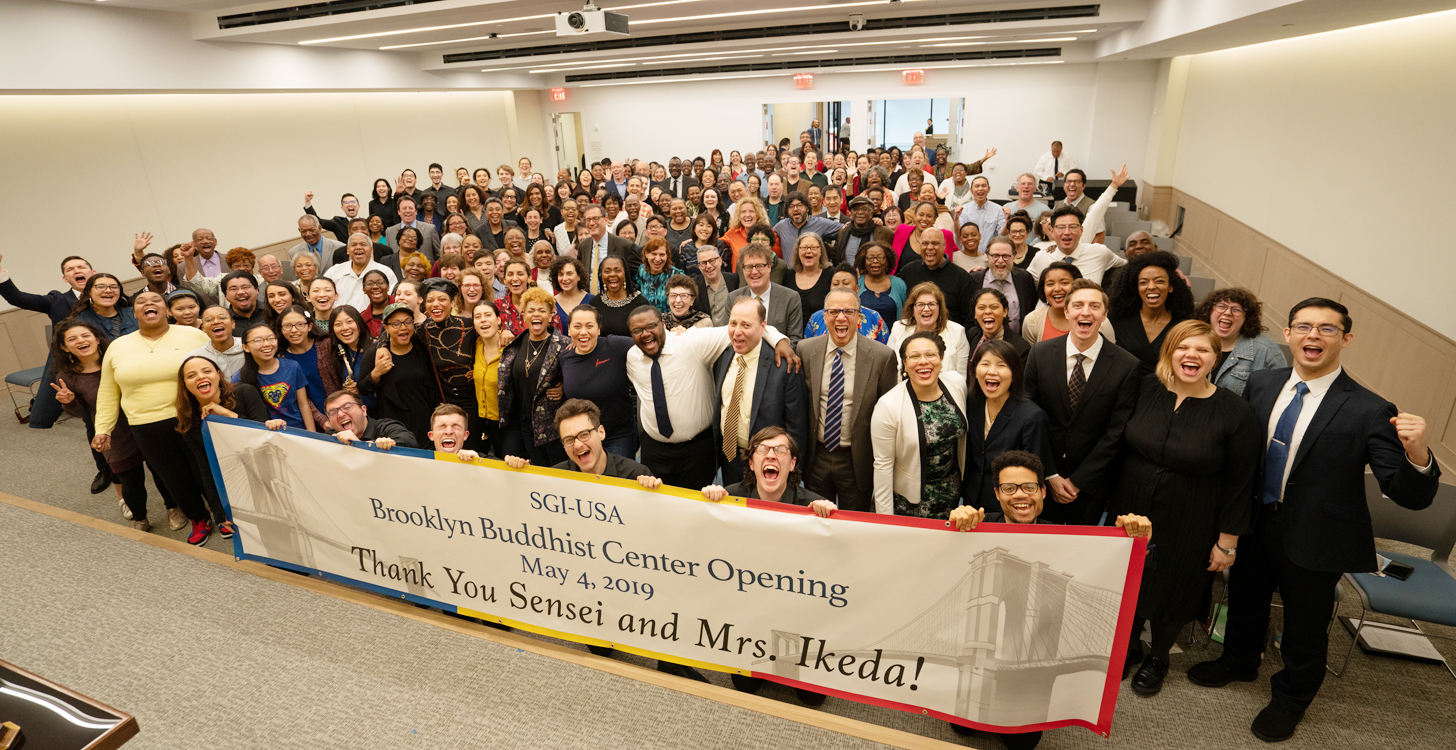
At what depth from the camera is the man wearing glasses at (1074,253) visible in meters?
4.80

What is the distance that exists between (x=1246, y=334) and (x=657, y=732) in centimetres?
316

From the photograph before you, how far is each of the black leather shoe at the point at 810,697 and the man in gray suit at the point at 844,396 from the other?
0.85m

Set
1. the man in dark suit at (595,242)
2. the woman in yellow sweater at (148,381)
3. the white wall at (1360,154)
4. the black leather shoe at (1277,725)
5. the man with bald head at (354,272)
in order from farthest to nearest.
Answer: the man in dark suit at (595,242) < the man with bald head at (354,272) < the white wall at (1360,154) < the woman in yellow sweater at (148,381) < the black leather shoe at (1277,725)

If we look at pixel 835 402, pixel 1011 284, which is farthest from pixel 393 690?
pixel 1011 284

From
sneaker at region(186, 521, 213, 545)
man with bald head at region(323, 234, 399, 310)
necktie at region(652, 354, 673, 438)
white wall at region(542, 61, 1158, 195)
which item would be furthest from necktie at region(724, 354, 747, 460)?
white wall at region(542, 61, 1158, 195)

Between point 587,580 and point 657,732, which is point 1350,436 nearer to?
point 657,732

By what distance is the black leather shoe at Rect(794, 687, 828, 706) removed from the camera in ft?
9.45

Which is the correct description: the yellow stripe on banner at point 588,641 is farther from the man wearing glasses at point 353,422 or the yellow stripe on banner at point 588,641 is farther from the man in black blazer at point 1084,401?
the man in black blazer at point 1084,401

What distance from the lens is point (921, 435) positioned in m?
2.94

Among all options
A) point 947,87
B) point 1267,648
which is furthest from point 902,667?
point 947,87

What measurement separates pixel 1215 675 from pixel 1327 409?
4.00 feet

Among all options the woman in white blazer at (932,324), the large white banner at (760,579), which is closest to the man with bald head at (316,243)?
the large white banner at (760,579)

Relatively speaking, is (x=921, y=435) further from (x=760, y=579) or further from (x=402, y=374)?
(x=402, y=374)

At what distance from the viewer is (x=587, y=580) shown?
2.90m
